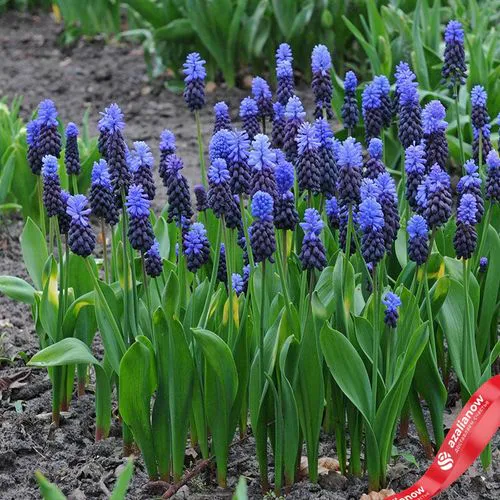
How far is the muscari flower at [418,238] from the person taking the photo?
3088 millimetres

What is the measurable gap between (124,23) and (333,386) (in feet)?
24.5

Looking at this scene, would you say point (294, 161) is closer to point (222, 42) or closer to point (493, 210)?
point (493, 210)

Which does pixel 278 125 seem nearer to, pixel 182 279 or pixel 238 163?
pixel 182 279

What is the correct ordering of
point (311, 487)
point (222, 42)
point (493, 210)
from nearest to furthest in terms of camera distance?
1. point (311, 487)
2. point (493, 210)
3. point (222, 42)

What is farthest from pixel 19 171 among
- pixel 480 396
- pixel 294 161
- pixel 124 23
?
pixel 124 23

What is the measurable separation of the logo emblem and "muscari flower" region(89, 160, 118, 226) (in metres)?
1.23

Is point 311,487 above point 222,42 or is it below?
below

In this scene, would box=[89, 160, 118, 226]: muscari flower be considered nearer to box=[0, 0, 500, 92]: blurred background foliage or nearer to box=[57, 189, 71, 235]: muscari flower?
box=[57, 189, 71, 235]: muscari flower

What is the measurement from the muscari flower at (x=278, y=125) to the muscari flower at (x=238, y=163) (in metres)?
0.77

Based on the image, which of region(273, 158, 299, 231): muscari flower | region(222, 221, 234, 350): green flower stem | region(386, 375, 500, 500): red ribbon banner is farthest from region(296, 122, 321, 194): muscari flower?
region(386, 375, 500, 500): red ribbon banner

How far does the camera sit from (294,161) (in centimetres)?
365

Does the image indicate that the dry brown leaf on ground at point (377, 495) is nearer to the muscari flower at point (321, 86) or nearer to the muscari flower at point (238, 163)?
the muscari flower at point (238, 163)

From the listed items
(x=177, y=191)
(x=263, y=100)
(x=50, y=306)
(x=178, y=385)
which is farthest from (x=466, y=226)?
(x=50, y=306)

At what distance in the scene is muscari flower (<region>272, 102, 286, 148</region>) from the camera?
148 inches
